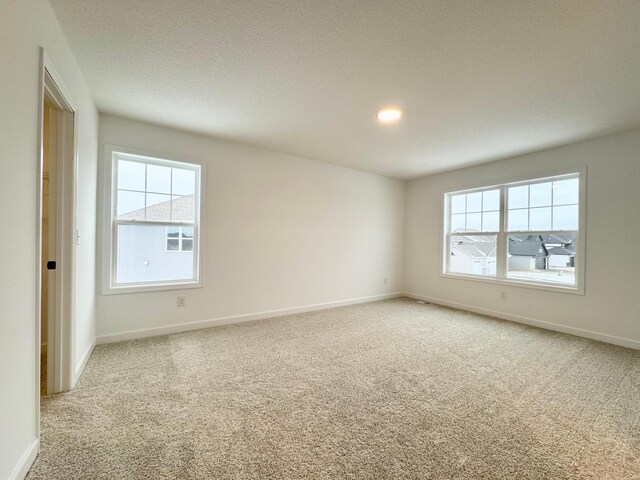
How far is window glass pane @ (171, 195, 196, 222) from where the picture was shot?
340 centimetres

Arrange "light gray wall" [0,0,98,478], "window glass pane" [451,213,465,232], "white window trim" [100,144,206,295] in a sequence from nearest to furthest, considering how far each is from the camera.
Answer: "light gray wall" [0,0,98,478] < "white window trim" [100,144,206,295] < "window glass pane" [451,213,465,232]

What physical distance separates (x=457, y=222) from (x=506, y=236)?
0.86m

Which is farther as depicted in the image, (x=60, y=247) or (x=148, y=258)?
(x=148, y=258)

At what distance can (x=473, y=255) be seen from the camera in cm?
470

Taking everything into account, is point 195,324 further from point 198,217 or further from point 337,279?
point 337,279

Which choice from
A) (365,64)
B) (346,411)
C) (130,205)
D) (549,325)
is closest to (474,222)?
(549,325)

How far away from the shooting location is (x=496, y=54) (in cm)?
190

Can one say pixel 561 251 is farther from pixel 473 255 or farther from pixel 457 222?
pixel 457 222

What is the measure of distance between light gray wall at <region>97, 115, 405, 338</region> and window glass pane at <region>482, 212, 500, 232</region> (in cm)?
162

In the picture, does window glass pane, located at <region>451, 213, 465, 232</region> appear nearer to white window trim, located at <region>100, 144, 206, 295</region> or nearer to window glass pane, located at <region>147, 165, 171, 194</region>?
white window trim, located at <region>100, 144, 206, 295</region>

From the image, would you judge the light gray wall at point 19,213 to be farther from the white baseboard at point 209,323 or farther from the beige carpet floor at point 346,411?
the white baseboard at point 209,323

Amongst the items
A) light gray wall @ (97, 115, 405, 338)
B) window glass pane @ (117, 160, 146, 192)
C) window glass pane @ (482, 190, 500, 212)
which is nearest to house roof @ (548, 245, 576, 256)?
window glass pane @ (482, 190, 500, 212)

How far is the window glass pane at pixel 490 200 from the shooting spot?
4367 millimetres

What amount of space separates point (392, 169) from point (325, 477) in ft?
14.6
